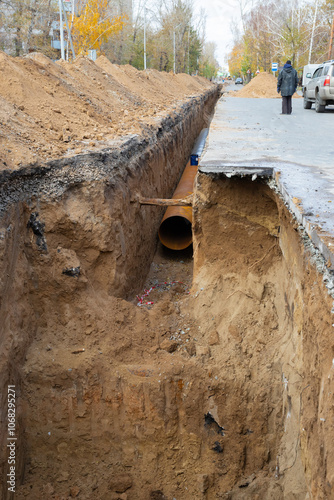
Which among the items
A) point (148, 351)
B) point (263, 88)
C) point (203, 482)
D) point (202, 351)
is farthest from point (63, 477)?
point (263, 88)

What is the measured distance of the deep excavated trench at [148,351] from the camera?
409 cm

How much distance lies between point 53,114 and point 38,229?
263 cm

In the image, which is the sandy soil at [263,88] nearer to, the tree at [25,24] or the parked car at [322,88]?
the parked car at [322,88]

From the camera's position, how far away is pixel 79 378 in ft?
14.6

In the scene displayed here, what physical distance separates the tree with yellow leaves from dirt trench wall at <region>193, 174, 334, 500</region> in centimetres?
2437

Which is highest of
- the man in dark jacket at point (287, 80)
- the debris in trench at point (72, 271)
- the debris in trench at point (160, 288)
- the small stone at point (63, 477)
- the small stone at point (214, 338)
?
the man in dark jacket at point (287, 80)

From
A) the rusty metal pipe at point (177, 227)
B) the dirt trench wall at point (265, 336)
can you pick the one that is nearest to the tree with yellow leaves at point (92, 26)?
the rusty metal pipe at point (177, 227)

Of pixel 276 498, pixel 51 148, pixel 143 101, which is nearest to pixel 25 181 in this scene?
pixel 51 148

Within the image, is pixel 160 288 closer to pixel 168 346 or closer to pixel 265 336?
pixel 168 346

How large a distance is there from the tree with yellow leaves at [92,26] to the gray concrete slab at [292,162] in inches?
846

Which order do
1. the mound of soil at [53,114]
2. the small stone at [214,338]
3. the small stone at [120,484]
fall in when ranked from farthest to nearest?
the mound of soil at [53,114], the small stone at [214,338], the small stone at [120,484]

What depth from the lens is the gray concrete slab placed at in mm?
3148

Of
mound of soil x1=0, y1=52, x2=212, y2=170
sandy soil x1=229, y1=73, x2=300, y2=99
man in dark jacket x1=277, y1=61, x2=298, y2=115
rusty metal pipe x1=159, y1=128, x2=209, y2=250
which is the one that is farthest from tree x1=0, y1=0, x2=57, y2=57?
rusty metal pipe x1=159, y1=128, x2=209, y2=250

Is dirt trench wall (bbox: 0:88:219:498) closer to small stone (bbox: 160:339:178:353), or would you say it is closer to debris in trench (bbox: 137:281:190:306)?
debris in trench (bbox: 137:281:190:306)
